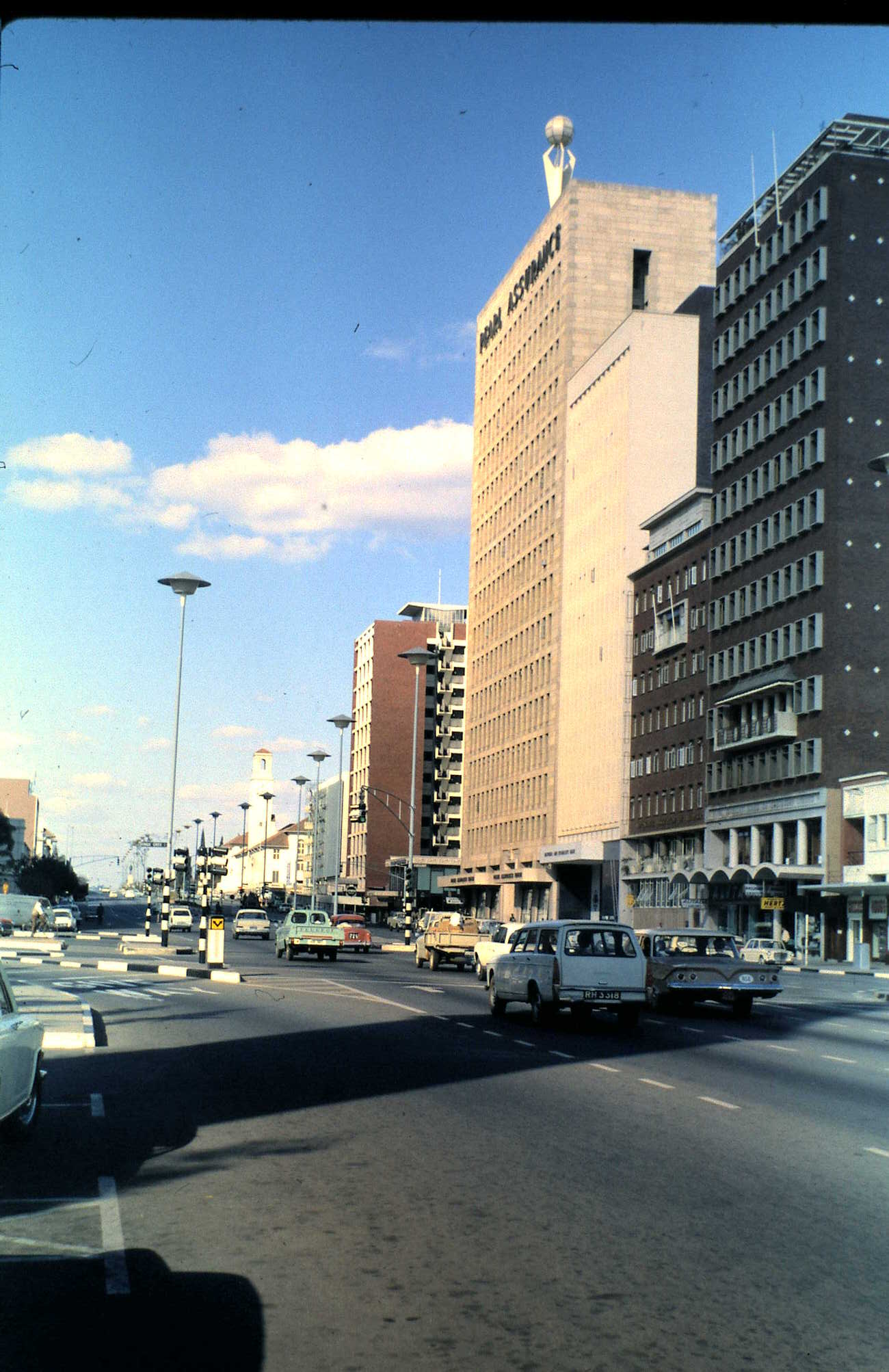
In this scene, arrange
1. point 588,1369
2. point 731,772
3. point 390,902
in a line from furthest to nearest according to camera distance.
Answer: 1. point 390,902
2. point 731,772
3. point 588,1369

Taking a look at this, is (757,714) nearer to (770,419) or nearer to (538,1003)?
(770,419)

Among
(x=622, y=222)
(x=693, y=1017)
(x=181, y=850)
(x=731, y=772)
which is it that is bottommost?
(x=693, y=1017)

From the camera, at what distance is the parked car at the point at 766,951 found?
64.6m

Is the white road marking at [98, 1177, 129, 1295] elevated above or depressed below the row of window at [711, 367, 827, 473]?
below

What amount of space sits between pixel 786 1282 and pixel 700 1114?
6382mm

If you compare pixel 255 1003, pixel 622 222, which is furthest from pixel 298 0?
pixel 622 222

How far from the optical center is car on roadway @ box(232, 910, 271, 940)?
304 ft

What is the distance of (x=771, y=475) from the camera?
80312 mm

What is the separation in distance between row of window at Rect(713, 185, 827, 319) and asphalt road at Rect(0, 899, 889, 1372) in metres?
65.0

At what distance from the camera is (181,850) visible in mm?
57250

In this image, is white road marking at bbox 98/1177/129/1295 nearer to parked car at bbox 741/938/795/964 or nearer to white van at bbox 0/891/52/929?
parked car at bbox 741/938/795/964

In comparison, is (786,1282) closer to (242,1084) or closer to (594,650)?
(242,1084)

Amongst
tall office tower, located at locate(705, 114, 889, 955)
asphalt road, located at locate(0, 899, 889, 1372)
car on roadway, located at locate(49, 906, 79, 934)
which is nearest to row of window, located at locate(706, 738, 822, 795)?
tall office tower, located at locate(705, 114, 889, 955)

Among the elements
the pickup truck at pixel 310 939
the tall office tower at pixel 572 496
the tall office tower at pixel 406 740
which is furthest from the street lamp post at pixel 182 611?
the tall office tower at pixel 406 740
